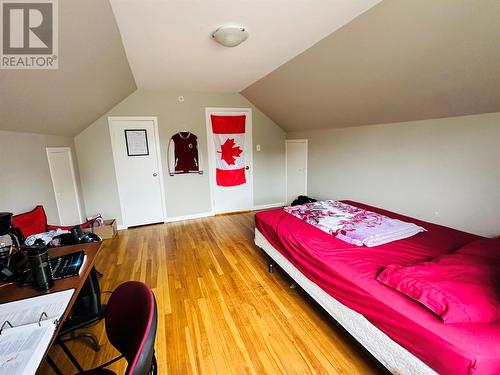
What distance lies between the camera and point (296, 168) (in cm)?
461

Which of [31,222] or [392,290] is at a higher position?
[31,222]

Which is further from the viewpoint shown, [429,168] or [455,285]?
[429,168]

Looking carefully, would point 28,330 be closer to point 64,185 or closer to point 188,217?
point 64,185

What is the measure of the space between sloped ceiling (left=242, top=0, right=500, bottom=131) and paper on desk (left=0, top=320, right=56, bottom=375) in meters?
2.46

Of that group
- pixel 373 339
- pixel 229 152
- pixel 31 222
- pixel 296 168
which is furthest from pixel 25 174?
pixel 296 168

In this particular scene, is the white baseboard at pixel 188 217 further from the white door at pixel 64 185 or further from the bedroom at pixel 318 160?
the white door at pixel 64 185

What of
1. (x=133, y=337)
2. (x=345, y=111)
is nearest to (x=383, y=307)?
(x=133, y=337)

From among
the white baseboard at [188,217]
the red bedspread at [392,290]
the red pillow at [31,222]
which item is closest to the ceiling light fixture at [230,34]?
the red bedspread at [392,290]

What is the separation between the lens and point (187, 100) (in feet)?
13.3

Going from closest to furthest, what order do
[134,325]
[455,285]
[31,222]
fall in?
[134,325] → [455,285] → [31,222]

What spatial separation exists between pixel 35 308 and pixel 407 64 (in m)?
2.78

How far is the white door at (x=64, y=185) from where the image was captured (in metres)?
2.79

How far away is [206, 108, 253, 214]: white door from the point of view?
14.2ft

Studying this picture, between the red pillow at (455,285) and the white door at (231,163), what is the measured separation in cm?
346
